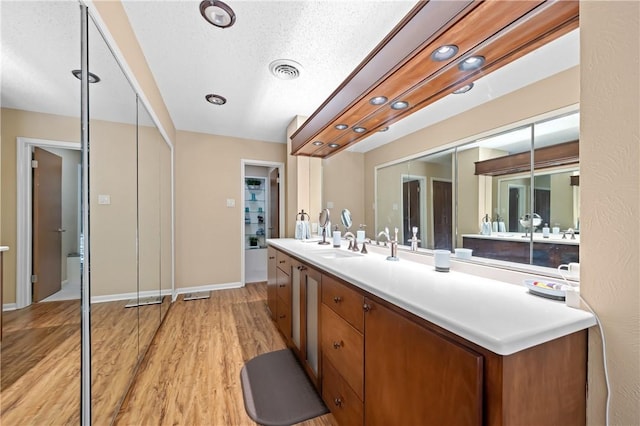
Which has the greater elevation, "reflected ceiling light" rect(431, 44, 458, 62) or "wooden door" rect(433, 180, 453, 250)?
"reflected ceiling light" rect(431, 44, 458, 62)

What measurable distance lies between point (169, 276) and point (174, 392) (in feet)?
6.49

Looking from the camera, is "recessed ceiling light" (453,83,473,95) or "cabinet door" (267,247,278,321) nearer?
"recessed ceiling light" (453,83,473,95)

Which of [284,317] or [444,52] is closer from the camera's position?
[444,52]

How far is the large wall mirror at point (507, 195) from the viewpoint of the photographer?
3.35 ft

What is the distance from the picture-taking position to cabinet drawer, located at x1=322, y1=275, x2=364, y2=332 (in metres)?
1.17

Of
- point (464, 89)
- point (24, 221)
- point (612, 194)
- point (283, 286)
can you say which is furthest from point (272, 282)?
point (612, 194)

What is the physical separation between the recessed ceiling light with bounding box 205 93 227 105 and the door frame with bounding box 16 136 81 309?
6.92 ft

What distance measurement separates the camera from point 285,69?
2.17 m

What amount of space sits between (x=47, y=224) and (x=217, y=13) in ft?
4.75

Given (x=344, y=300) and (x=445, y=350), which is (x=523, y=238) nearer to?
(x=445, y=350)

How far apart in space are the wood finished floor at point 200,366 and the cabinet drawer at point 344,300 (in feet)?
2.30

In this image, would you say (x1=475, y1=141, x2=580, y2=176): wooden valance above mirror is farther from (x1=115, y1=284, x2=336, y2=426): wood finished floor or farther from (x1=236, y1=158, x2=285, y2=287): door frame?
(x1=236, y1=158, x2=285, y2=287): door frame

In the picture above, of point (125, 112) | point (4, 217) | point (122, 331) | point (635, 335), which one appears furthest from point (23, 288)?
point (635, 335)

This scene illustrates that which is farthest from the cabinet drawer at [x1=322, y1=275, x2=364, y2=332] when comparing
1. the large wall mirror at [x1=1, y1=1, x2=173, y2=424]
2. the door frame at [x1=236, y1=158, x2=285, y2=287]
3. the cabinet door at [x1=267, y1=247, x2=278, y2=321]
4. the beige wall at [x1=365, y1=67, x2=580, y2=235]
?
the door frame at [x1=236, y1=158, x2=285, y2=287]
